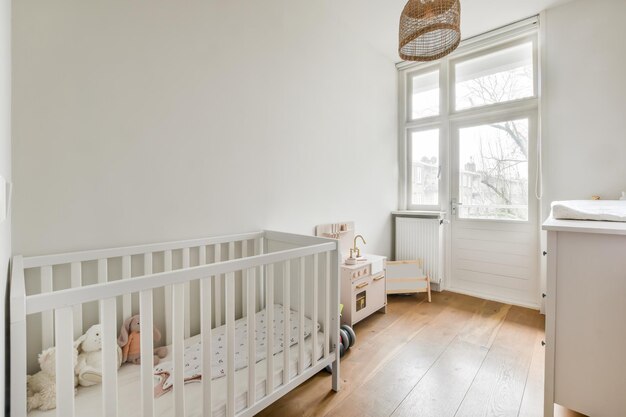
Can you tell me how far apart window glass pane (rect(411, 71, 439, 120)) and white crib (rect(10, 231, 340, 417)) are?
97.9 inches

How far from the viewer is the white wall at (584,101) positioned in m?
2.32

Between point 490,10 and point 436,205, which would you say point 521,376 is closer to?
point 436,205

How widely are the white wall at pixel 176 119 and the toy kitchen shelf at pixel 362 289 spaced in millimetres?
502

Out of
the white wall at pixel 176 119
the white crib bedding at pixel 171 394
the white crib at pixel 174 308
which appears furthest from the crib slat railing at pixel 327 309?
the white wall at pixel 176 119

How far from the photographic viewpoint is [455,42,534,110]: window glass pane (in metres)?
2.81

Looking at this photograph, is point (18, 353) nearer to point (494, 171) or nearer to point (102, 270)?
point (102, 270)

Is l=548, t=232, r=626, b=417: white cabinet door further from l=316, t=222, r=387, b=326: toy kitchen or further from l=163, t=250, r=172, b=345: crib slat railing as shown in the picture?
l=163, t=250, r=172, b=345: crib slat railing

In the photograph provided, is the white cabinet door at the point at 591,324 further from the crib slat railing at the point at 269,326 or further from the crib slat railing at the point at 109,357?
the crib slat railing at the point at 109,357

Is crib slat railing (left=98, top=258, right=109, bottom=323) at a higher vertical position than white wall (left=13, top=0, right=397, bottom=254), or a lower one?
lower

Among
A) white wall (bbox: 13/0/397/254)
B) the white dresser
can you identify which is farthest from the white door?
the white dresser

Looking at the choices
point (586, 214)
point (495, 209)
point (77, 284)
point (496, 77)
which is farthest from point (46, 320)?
point (496, 77)

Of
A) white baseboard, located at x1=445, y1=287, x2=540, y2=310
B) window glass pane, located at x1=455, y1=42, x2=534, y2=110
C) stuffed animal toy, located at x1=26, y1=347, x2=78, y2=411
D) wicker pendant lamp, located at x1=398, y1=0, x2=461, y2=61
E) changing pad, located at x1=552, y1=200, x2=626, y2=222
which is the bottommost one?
white baseboard, located at x1=445, y1=287, x2=540, y2=310

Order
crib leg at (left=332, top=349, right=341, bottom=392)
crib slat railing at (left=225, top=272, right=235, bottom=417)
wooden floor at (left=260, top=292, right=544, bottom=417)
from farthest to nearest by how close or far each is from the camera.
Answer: crib leg at (left=332, top=349, right=341, bottom=392), wooden floor at (left=260, top=292, right=544, bottom=417), crib slat railing at (left=225, top=272, right=235, bottom=417)

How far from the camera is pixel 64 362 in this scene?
2.58 ft
